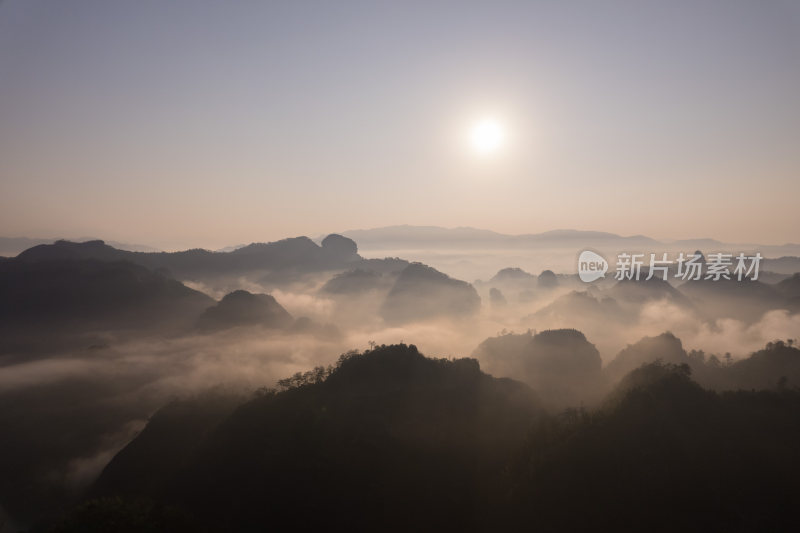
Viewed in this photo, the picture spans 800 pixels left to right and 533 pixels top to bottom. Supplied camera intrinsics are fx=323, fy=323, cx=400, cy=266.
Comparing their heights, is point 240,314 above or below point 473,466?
below

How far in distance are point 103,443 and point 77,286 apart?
95.7 metres

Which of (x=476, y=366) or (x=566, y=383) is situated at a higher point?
(x=476, y=366)

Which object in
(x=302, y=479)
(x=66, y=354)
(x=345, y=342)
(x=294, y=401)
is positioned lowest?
(x=345, y=342)

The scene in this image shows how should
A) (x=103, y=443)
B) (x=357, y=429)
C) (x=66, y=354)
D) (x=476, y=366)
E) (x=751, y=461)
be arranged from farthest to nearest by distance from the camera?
(x=66, y=354) < (x=103, y=443) < (x=476, y=366) < (x=357, y=429) < (x=751, y=461)

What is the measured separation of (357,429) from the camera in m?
43.0

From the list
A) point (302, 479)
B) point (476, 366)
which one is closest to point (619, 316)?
point (476, 366)

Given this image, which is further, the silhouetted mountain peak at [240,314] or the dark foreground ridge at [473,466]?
the silhouetted mountain peak at [240,314]

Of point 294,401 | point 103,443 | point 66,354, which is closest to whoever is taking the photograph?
point 294,401

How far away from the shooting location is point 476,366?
6262 cm

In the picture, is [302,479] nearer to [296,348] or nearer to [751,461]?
[751,461]

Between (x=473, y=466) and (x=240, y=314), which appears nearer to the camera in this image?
(x=473, y=466)

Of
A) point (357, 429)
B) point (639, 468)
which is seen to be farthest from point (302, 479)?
point (639, 468)

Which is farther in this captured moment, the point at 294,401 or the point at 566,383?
the point at 566,383

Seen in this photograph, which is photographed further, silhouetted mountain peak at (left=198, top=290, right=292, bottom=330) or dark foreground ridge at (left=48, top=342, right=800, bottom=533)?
silhouetted mountain peak at (left=198, top=290, right=292, bottom=330)
